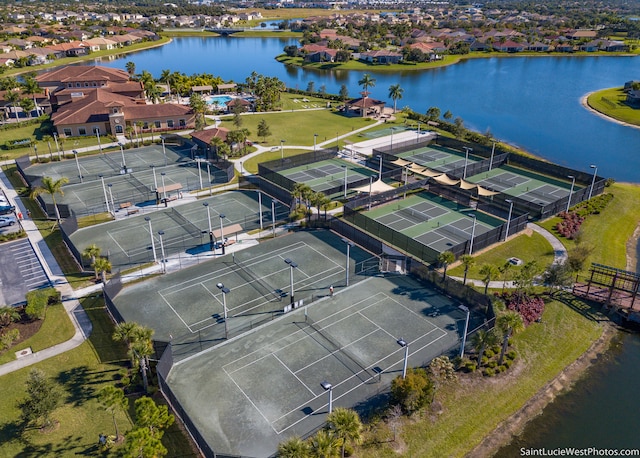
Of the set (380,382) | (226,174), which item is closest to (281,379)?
(380,382)

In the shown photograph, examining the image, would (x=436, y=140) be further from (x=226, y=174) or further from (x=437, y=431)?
(x=437, y=431)

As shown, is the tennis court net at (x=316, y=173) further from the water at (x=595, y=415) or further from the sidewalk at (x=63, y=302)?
the water at (x=595, y=415)

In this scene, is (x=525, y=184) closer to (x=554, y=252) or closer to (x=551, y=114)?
(x=554, y=252)

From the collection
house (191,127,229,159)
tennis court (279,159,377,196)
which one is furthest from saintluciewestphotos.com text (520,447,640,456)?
house (191,127,229,159)

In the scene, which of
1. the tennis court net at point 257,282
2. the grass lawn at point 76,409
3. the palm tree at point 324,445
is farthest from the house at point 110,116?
the palm tree at point 324,445

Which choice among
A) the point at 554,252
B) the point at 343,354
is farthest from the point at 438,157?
the point at 343,354

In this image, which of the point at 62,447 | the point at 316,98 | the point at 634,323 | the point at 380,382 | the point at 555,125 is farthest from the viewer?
the point at 316,98
